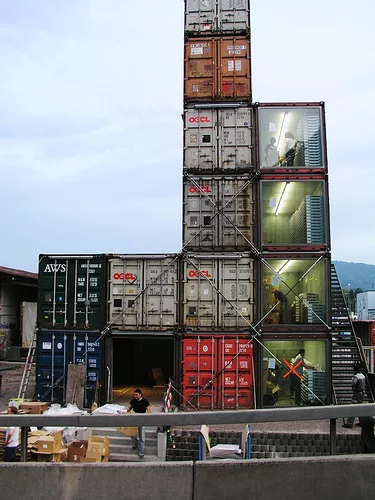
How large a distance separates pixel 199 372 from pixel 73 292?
17.5 ft

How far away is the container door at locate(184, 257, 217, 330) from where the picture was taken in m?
16.2

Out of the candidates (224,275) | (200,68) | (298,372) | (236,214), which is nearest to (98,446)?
(224,275)

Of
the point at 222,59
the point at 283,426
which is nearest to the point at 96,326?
the point at 283,426

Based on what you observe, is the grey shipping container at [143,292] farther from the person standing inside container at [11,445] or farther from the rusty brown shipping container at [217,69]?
the rusty brown shipping container at [217,69]

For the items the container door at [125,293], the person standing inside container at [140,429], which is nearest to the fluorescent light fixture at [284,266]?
the container door at [125,293]

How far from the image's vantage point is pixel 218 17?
60.3ft

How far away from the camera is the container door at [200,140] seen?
17.2 meters

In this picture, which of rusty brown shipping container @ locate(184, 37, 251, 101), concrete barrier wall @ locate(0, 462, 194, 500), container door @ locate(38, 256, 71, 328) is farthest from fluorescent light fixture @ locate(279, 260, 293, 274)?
concrete barrier wall @ locate(0, 462, 194, 500)

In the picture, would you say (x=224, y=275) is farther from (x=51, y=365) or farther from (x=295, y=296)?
(x=51, y=365)

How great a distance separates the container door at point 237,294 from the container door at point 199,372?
96cm

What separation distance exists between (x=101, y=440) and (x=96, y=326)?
525cm

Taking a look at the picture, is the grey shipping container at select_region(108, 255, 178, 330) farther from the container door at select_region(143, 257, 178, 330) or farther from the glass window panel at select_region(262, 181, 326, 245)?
the glass window panel at select_region(262, 181, 326, 245)

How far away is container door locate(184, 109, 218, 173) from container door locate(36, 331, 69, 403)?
7807 millimetres

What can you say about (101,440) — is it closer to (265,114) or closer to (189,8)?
(265,114)
